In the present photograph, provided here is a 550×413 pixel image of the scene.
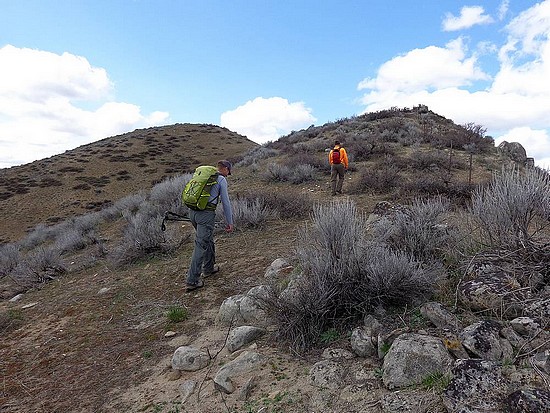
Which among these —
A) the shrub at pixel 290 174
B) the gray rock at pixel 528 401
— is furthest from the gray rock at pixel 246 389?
the shrub at pixel 290 174

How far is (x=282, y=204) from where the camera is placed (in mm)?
8508

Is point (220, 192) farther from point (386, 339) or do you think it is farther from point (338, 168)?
point (338, 168)

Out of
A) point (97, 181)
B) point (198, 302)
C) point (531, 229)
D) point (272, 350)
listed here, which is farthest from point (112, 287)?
point (97, 181)

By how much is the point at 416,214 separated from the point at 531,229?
126 centimetres

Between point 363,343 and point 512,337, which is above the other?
point 512,337

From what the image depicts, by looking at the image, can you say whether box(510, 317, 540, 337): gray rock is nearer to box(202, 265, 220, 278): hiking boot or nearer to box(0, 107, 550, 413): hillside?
box(0, 107, 550, 413): hillside

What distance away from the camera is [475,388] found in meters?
1.82

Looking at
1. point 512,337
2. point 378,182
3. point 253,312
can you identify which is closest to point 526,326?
point 512,337

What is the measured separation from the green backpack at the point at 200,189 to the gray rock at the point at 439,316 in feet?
10.0

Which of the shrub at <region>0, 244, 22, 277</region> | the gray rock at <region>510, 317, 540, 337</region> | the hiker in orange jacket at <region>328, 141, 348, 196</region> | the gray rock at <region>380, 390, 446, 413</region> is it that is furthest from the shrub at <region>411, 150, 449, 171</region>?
the shrub at <region>0, 244, 22, 277</region>

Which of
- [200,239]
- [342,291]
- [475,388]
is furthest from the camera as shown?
[200,239]

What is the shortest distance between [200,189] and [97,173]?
103 feet

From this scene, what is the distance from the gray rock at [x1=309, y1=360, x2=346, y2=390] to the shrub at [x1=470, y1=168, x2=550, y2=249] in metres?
1.67

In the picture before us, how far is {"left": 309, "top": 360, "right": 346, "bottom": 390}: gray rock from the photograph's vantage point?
2.34 meters
